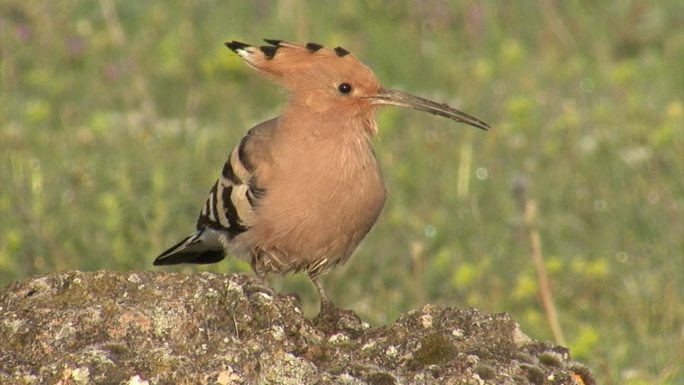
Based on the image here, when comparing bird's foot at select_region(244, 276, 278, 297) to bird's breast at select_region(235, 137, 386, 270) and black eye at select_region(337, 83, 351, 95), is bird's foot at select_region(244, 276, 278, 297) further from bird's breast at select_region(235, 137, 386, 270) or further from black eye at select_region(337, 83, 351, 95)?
black eye at select_region(337, 83, 351, 95)

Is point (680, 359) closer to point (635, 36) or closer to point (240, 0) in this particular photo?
point (635, 36)

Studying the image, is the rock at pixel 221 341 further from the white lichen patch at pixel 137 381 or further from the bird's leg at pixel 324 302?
the bird's leg at pixel 324 302

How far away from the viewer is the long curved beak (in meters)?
4.64

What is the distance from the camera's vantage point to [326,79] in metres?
4.75

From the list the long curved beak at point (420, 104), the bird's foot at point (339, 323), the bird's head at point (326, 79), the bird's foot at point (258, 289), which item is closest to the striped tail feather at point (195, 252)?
the bird's head at point (326, 79)

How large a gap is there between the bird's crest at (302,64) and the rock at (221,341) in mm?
1589

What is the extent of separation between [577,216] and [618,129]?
0.94 metres

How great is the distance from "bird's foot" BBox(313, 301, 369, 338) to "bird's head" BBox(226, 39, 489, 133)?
1.17 meters

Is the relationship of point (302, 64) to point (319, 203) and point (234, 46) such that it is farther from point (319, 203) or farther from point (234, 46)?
point (319, 203)

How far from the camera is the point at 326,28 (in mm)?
9008

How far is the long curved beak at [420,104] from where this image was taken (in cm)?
464

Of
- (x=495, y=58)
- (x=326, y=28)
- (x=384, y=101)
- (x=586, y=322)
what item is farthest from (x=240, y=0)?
(x=384, y=101)

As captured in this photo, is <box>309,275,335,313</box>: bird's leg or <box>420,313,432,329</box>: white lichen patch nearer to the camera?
<box>420,313,432,329</box>: white lichen patch

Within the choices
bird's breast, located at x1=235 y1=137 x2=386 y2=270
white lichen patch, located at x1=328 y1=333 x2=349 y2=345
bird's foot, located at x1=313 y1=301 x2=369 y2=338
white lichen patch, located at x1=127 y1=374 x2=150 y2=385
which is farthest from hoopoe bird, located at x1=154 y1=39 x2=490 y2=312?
white lichen patch, located at x1=127 y1=374 x2=150 y2=385
